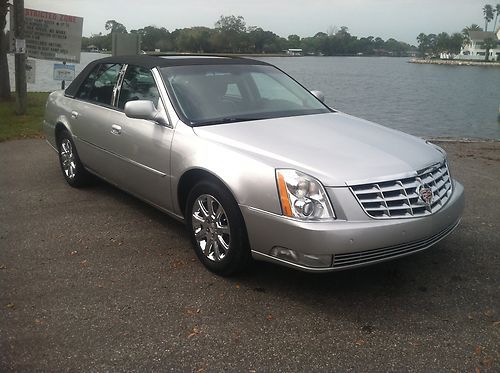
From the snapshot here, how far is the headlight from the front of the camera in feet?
10.6

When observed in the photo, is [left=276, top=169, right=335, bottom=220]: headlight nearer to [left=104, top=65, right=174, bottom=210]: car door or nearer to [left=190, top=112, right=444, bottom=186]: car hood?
[left=190, top=112, right=444, bottom=186]: car hood

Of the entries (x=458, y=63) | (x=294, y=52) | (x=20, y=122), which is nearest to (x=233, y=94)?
(x=20, y=122)

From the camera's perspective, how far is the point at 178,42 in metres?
16.5

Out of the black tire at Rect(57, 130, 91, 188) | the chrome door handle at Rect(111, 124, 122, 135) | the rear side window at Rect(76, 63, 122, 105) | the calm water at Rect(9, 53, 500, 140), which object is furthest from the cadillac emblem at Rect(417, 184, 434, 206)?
the calm water at Rect(9, 53, 500, 140)

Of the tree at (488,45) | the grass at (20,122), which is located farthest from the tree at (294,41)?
the tree at (488,45)

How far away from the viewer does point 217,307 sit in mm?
3418

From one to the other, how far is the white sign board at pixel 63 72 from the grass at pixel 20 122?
1.04 meters

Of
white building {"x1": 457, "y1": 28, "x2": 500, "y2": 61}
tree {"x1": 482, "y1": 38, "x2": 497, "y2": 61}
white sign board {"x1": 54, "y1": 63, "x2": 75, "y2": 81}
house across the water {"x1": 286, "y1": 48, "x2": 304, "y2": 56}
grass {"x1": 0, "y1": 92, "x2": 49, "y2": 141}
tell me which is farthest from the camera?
white building {"x1": 457, "y1": 28, "x2": 500, "y2": 61}

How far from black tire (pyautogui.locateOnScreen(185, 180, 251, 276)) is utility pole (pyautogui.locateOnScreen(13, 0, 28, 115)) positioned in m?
8.53

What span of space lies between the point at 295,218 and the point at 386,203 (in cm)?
59

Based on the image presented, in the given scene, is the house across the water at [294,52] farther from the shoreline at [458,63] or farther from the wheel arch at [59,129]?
the shoreline at [458,63]

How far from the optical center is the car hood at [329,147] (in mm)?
3354

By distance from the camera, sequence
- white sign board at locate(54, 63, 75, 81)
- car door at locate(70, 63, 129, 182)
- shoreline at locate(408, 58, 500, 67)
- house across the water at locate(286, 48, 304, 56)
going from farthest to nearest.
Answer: shoreline at locate(408, 58, 500, 67) < house across the water at locate(286, 48, 304, 56) < white sign board at locate(54, 63, 75, 81) < car door at locate(70, 63, 129, 182)

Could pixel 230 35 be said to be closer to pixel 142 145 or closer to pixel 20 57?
pixel 20 57
